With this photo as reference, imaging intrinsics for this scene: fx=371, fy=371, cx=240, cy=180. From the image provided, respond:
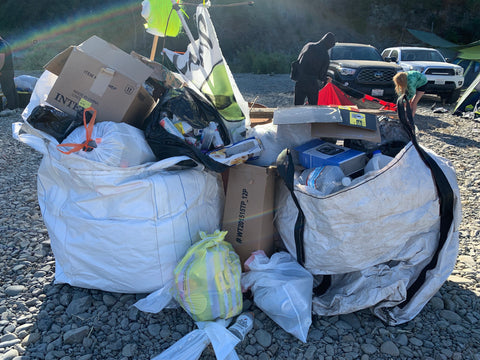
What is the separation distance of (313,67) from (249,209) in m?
4.24

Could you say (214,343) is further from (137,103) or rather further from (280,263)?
(137,103)

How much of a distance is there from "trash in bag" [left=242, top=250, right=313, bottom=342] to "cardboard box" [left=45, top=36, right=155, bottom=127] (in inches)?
48.8

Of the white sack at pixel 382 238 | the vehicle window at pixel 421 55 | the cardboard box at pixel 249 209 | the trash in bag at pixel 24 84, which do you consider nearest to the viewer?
the white sack at pixel 382 238

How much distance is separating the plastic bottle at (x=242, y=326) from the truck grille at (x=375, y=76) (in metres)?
7.08

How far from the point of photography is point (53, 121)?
220 cm

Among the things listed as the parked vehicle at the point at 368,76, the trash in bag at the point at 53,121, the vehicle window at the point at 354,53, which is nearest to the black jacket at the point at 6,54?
the trash in bag at the point at 53,121

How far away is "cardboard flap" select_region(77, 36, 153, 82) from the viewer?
7.48 ft

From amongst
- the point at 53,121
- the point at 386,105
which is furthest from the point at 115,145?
the point at 386,105

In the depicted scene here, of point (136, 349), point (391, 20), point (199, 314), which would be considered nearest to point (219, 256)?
point (199, 314)

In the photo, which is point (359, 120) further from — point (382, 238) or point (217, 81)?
point (217, 81)

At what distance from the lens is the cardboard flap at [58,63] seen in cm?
228

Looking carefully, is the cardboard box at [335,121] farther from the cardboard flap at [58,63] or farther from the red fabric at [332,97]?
the red fabric at [332,97]

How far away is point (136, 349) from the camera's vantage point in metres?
1.81

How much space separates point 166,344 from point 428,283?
4.55ft
